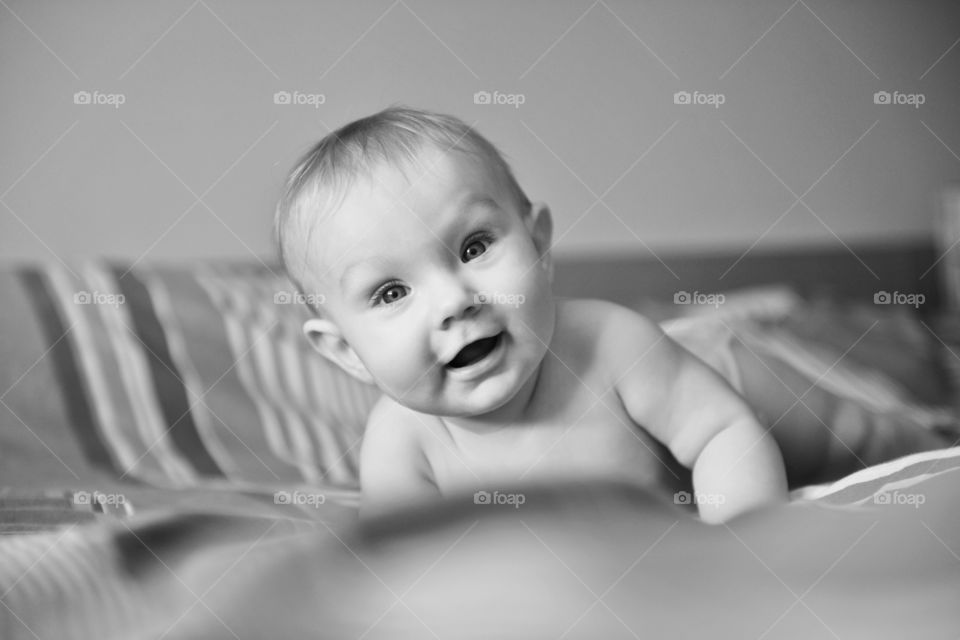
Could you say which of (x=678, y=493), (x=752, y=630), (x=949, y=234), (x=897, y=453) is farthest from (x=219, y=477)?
(x=949, y=234)

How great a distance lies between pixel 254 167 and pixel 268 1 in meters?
0.19

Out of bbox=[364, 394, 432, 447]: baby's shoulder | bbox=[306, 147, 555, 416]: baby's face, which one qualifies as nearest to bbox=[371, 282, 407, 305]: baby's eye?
bbox=[306, 147, 555, 416]: baby's face

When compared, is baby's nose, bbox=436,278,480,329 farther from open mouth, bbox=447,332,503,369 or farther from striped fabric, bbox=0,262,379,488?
striped fabric, bbox=0,262,379,488

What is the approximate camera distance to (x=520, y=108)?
1.09m

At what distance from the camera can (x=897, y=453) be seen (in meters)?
0.89

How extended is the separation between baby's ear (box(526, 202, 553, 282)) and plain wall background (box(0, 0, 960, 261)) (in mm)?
162

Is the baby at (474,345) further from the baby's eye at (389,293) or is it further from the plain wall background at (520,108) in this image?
the plain wall background at (520,108)

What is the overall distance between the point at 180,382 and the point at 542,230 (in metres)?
0.49

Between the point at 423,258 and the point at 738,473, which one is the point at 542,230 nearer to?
the point at 423,258

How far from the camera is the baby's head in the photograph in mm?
696

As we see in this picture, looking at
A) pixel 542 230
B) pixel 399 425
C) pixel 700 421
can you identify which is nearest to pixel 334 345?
pixel 399 425

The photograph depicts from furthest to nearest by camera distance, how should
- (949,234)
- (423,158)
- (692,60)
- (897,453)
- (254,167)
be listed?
(949,234) < (692,60) < (254,167) < (897,453) < (423,158)

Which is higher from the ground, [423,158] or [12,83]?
[12,83]

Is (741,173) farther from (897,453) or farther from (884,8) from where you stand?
(897,453)
